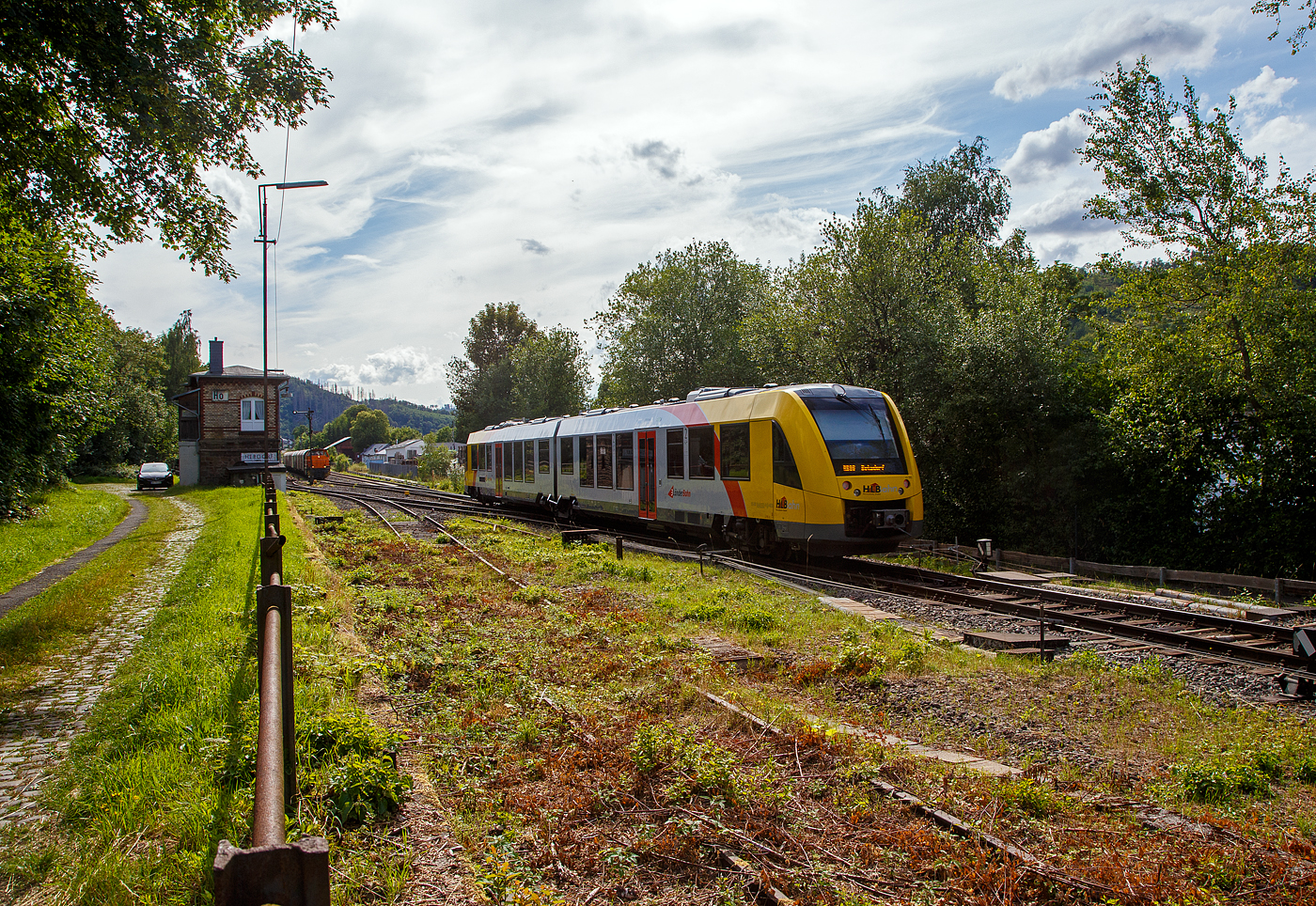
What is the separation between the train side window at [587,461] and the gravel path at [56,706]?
431 inches

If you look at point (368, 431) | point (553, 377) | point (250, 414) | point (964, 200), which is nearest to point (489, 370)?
point (553, 377)

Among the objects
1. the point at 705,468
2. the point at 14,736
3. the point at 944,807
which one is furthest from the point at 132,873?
the point at 705,468


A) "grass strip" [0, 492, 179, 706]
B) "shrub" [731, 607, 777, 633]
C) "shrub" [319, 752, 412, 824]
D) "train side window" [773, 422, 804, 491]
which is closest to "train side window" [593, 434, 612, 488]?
"train side window" [773, 422, 804, 491]

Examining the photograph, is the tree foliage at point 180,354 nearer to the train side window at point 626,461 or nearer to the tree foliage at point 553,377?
the tree foliage at point 553,377

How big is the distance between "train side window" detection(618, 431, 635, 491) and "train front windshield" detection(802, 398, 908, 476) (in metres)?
6.12

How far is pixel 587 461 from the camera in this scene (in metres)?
20.7

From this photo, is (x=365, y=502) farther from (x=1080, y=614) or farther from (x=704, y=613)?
(x=1080, y=614)

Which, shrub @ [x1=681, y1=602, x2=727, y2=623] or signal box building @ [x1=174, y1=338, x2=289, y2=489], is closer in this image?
shrub @ [x1=681, y1=602, x2=727, y2=623]

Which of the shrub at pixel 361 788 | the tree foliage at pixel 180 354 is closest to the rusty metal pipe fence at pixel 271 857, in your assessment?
the shrub at pixel 361 788

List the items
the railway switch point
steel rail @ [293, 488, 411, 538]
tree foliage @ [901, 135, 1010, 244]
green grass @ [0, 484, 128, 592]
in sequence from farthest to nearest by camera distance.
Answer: tree foliage @ [901, 135, 1010, 244]
steel rail @ [293, 488, 411, 538]
green grass @ [0, 484, 128, 592]
the railway switch point

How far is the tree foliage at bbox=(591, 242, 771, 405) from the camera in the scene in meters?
38.7

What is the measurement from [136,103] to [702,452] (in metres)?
10.4

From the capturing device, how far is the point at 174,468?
60.4m

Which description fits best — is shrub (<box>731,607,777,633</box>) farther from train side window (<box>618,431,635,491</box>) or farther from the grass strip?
train side window (<box>618,431,635,491</box>)
